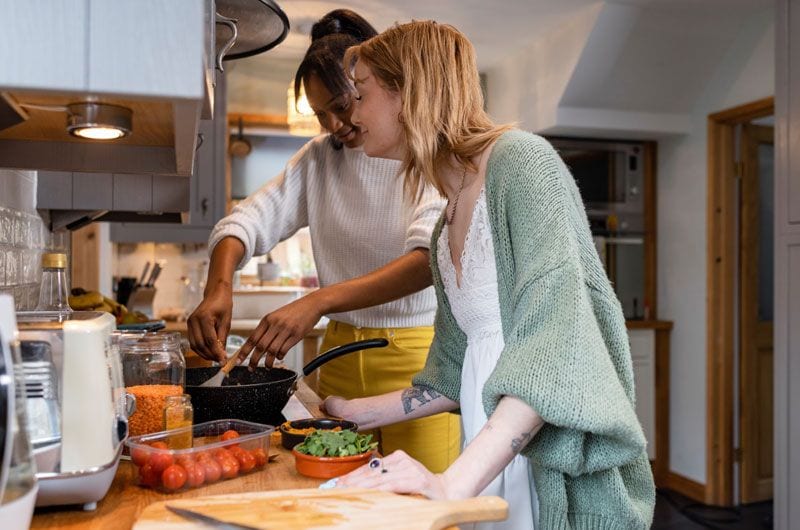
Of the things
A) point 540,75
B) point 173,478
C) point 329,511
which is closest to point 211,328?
point 173,478

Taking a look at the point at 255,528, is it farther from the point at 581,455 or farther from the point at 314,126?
the point at 314,126

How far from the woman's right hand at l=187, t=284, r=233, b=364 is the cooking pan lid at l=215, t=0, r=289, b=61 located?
1.74ft

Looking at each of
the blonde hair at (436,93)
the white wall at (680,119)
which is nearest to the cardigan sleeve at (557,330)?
the blonde hair at (436,93)

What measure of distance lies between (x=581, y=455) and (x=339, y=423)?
1.25 feet

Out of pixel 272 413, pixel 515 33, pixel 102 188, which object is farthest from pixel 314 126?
pixel 272 413

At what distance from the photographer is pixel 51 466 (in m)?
0.84

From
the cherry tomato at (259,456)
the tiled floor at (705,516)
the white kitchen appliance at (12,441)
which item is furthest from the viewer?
the tiled floor at (705,516)

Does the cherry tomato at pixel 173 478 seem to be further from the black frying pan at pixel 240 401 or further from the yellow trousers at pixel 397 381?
the yellow trousers at pixel 397 381

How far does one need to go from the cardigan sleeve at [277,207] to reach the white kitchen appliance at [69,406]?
3.66ft

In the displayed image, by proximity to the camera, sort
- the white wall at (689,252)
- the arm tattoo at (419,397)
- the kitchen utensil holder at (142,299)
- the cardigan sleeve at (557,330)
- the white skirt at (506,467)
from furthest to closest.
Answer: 1. the kitchen utensil holder at (142,299)
2. the white wall at (689,252)
3. the arm tattoo at (419,397)
4. the white skirt at (506,467)
5. the cardigan sleeve at (557,330)

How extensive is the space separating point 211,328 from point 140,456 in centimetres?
59

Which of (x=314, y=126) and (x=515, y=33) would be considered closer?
(x=314, y=126)

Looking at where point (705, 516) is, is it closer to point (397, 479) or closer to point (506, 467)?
point (506, 467)

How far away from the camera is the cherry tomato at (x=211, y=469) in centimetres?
102
